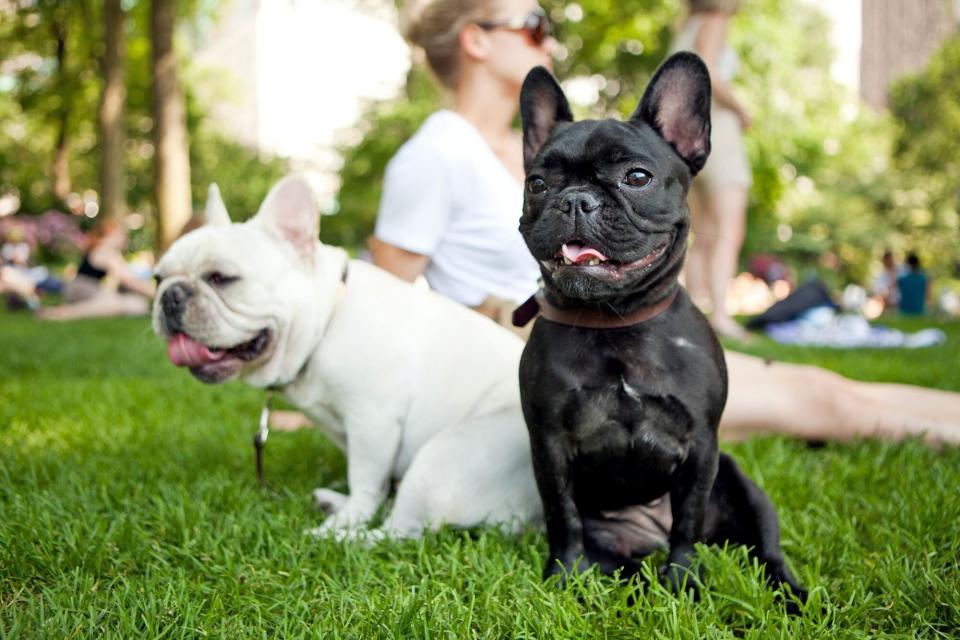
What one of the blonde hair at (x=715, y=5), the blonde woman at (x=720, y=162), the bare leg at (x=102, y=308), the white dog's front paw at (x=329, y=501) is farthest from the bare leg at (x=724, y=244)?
the bare leg at (x=102, y=308)

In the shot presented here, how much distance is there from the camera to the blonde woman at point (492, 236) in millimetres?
3322

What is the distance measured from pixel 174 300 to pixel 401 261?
1134 mm

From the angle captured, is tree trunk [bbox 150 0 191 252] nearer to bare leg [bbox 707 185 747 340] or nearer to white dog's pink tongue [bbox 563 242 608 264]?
bare leg [bbox 707 185 747 340]

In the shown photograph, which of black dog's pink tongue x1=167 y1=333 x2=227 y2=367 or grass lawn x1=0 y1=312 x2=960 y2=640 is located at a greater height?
black dog's pink tongue x1=167 y1=333 x2=227 y2=367

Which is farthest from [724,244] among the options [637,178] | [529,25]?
[637,178]

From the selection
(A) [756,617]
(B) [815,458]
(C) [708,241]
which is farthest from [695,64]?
(C) [708,241]

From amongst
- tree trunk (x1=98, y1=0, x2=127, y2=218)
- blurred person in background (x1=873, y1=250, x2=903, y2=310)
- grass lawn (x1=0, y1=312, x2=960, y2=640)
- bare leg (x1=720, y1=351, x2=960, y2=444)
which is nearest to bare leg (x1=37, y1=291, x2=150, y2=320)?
tree trunk (x1=98, y1=0, x2=127, y2=218)

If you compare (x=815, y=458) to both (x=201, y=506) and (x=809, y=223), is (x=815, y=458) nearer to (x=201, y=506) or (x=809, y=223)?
(x=201, y=506)

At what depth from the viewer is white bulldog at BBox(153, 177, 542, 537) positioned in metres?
2.33

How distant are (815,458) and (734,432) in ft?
1.26

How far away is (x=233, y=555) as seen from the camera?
213 centimetres

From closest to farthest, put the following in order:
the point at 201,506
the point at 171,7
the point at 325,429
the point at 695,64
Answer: the point at 695,64, the point at 201,506, the point at 325,429, the point at 171,7

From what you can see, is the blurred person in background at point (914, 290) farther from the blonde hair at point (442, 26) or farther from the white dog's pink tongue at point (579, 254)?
the white dog's pink tongue at point (579, 254)

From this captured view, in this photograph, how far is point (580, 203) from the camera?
1.74 meters
